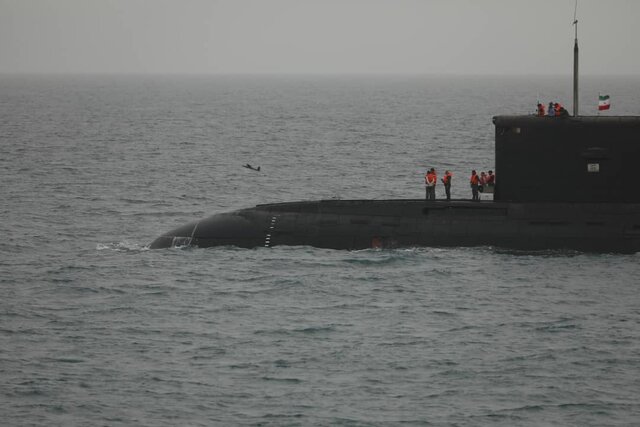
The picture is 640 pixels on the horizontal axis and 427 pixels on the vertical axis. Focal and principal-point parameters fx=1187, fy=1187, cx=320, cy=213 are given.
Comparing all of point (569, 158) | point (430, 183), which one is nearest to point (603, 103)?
point (569, 158)

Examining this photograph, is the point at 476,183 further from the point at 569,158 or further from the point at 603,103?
the point at 603,103

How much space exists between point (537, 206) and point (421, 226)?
12.0 feet

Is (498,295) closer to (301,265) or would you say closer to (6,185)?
(301,265)

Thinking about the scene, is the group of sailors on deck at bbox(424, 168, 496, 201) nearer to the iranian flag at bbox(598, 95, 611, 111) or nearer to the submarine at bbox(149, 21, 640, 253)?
the submarine at bbox(149, 21, 640, 253)

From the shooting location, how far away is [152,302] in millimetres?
33125

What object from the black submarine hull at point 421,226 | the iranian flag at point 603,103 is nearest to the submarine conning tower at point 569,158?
the black submarine hull at point 421,226

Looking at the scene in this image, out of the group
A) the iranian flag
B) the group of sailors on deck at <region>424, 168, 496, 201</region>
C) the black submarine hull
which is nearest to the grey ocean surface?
the black submarine hull

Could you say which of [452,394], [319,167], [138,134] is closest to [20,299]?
[452,394]

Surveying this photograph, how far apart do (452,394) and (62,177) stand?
43.9 metres

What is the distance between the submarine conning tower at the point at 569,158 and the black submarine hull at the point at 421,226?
0.39 m

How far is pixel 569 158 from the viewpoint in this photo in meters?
35.8

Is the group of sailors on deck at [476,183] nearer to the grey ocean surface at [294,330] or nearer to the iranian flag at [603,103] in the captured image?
the grey ocean surface at [294,330]

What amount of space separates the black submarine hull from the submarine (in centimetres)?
3

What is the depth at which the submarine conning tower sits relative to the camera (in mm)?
35312
